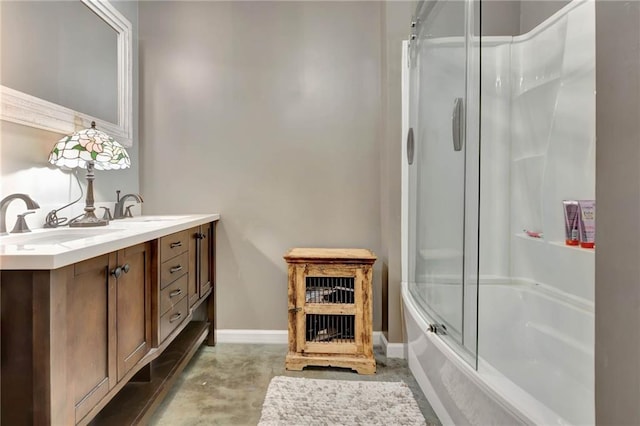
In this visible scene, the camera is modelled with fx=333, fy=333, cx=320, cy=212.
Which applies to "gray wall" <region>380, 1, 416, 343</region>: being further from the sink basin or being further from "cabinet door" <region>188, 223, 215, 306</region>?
the sink basin

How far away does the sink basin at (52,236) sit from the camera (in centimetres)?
119

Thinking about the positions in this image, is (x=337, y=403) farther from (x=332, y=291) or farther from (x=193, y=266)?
(x=193, y=266)

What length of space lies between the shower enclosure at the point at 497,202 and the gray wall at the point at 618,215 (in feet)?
1.69

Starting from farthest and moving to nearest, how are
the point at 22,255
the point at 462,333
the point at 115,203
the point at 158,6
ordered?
the point at 158,6 < the point at 115,203 < the point at 462,333 < the point at 22,255

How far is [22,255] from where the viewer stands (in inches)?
30.3

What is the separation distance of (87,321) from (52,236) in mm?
592

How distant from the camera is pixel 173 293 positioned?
156 centimetres

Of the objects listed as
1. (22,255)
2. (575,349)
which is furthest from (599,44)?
(575,349)

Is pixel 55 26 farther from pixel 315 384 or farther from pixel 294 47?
pixel 315 384

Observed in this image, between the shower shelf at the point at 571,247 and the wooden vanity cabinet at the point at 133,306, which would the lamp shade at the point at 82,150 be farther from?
the shower shelf at the point at 571,247

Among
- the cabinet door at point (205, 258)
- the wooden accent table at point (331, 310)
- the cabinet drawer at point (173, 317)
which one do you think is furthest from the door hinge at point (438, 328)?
the cabinet door at point (205, 258)

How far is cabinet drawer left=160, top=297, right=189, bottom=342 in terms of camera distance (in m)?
1.44

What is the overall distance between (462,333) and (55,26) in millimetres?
2185

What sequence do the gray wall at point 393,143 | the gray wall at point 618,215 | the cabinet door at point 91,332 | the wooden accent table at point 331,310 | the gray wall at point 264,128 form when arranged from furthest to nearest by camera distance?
the gray wall at point 264,128
the gray wall at point 393,143
the wooden accent table at point 331,310
the cabinet door at point 91,332
the gray wall at point 618,215
